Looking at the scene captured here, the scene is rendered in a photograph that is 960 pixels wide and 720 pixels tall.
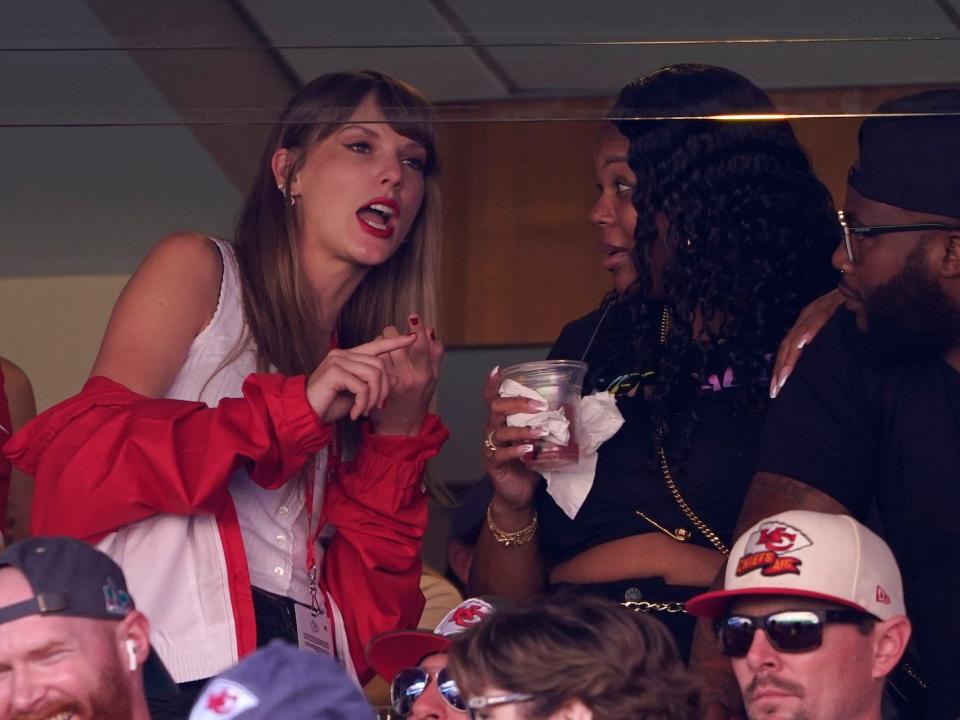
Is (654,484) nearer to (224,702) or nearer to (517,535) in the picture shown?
(517,535)

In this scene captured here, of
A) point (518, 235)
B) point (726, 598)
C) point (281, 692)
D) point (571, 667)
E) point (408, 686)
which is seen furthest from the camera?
point (518, 235)

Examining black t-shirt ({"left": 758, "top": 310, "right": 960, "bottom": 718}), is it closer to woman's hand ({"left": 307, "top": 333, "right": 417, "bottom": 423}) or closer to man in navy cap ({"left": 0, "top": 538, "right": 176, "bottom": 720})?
woman's hand ({"left": 307, "top": 333, "right": 417, "bottom": 423})

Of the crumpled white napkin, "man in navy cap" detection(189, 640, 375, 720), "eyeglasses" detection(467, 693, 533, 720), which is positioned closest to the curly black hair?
the crumpled white napkin

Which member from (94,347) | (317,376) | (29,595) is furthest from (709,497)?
(94,347)

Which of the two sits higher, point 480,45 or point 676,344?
point 480,45

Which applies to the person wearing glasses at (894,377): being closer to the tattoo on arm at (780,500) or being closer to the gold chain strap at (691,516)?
the tattoo on arm at (780,500)

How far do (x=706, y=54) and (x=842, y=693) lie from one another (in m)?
1.28

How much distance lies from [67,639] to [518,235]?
2497mm

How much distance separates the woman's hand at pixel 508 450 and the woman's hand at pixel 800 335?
1.53ft

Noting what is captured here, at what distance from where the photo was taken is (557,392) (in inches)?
133

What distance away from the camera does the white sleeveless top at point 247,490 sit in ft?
10.9

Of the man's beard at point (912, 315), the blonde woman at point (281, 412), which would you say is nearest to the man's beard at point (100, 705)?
the blonde woman at point (281, 412)

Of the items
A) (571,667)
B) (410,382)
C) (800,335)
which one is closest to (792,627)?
(571,667)

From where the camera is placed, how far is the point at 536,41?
3.41 m
